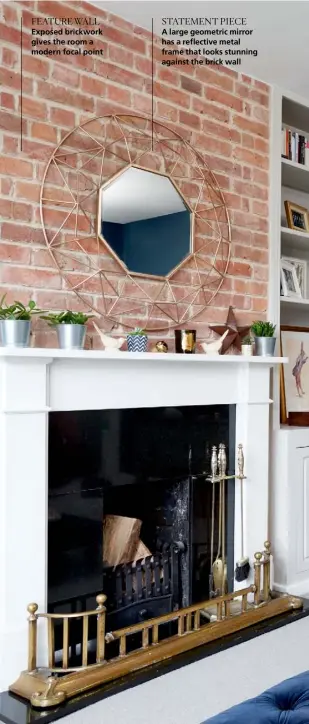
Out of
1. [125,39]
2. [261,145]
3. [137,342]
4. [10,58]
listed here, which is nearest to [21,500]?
[137,342]

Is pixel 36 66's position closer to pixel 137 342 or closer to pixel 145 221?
pixel 145 221

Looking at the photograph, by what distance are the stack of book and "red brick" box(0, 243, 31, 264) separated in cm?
170

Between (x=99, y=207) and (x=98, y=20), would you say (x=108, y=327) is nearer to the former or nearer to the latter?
(x=99, y=207)

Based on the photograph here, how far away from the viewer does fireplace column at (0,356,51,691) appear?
7.17ft

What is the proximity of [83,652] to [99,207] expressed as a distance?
5.09 ft

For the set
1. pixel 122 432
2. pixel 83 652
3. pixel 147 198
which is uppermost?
pixel 147 198

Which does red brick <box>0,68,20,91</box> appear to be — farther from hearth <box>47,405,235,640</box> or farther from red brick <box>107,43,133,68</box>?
hearth <box>47,405,235,640</box>

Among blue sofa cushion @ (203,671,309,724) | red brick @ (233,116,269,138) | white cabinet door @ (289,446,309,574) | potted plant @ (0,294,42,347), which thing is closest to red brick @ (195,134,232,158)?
red brick @ (233,116,269,138)

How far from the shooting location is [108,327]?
2643 millimetres

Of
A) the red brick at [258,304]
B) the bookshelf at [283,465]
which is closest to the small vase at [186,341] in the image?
the red brick at [258,304]

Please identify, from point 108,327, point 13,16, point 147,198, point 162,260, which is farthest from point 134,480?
point 13,16

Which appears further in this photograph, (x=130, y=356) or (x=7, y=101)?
(x=130, y=356)

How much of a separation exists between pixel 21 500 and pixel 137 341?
2.36ft

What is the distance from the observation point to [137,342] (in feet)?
8.43
